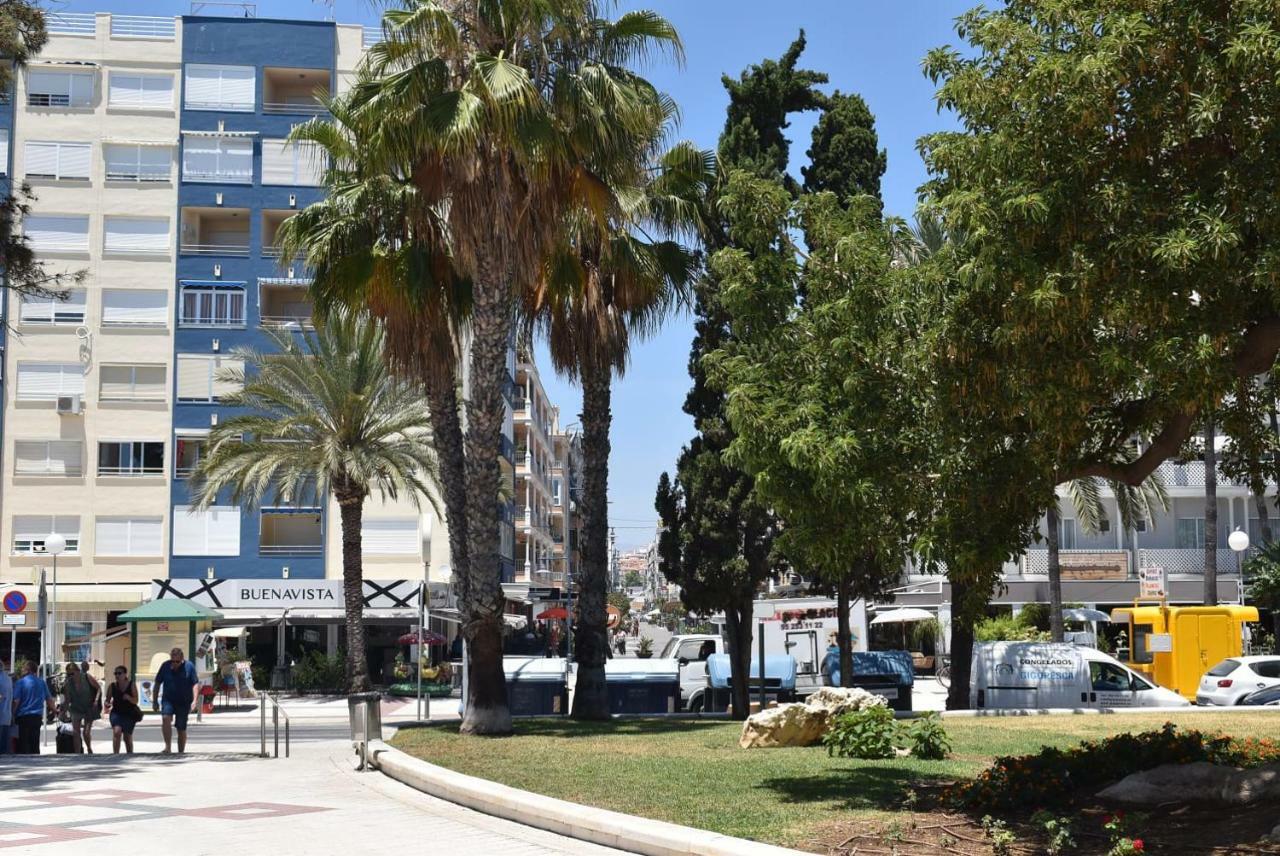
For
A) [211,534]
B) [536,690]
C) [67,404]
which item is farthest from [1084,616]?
[67,404]

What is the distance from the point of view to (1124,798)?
11.2m

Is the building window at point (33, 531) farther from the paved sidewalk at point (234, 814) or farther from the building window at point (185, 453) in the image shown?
the paved sidewalk at point (234, 814)

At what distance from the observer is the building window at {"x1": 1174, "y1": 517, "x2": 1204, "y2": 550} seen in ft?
180

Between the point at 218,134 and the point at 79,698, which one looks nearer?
the point at 79,698

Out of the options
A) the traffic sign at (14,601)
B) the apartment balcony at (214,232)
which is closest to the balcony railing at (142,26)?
the apartment balcony at (214,232)

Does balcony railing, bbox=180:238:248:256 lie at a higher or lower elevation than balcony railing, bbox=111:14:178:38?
lower

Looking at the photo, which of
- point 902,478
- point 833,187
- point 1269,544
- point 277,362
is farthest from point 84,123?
point 902,478

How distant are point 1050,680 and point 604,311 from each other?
38.5ft

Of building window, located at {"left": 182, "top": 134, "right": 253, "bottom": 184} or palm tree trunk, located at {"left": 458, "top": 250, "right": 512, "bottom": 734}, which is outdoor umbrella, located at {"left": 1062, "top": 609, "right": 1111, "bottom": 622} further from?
building window, located at {"left": 182, "top": 134, "right": 253, "bottom": 184}

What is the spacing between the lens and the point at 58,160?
53.4 meters

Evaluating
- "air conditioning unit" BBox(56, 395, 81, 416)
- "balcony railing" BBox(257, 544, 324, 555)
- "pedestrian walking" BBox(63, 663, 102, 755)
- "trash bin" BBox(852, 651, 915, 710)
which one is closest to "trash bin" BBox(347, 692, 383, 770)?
"pedestrian walking" BBox(63, 663, 102, 755)

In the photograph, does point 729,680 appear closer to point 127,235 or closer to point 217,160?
point 217,160

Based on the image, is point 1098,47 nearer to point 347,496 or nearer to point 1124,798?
point 1124,798

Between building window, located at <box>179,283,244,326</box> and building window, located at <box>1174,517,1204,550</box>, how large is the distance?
39.1 meters
